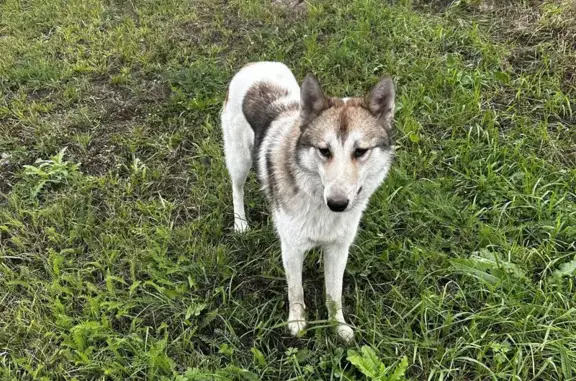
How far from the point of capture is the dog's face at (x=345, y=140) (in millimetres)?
2064

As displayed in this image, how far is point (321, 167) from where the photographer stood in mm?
2160

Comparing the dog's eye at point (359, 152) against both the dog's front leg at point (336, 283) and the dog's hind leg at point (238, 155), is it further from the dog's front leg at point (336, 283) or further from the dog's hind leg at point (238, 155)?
the dog's hind leg at point (238, 155)

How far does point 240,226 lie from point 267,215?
9.9 inches

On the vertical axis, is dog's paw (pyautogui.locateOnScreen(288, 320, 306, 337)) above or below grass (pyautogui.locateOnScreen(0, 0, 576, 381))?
below

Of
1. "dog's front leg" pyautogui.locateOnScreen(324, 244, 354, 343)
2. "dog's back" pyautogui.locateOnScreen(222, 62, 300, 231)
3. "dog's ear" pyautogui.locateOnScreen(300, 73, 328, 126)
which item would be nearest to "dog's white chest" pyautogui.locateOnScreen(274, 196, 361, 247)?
"dog's front leg" pyautogui.locateOnScreen(324, 244, 354, 343)

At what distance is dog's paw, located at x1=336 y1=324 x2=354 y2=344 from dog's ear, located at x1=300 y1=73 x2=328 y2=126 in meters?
1.20

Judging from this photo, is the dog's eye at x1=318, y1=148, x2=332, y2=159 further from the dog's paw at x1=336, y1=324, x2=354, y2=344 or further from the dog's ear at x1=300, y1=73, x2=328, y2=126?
the dog's paw at x1=336, y1=324, x2=354, y2=344

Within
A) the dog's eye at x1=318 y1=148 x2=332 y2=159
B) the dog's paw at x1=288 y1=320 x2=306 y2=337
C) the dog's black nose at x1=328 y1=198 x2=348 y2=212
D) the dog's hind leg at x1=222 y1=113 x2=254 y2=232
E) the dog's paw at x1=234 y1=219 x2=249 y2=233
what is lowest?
the dog's paw at x1=288 y1=320 x2=306 y2=337

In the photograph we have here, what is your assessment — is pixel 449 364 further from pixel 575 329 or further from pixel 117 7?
pixel 117 7

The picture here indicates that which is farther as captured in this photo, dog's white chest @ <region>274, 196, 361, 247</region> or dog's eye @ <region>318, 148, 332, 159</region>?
dog's white chest @ <region>274, 196, 361, 247</region>

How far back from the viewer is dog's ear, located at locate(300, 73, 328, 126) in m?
2.24

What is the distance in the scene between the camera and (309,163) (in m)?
2.24


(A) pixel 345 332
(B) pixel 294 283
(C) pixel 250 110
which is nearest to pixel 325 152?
(B) pixel 294 283

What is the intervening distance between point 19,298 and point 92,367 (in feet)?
2.88
